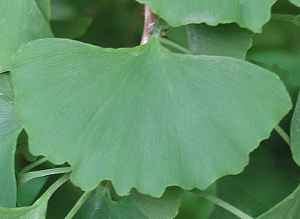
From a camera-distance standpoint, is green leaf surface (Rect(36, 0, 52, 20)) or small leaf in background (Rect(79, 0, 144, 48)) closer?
green leaf surface (Rect(36, 0, 52, 20))

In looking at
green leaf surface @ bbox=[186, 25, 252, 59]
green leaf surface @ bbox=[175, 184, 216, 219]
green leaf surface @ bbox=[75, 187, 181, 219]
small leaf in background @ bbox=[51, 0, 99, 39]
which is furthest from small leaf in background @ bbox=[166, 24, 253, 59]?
green leaf surface @ bbox=[175, 184, 216, 219]

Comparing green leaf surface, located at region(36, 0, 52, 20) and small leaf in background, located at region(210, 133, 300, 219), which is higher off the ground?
green leaf surface, located at region(36, 0, 52, 20)

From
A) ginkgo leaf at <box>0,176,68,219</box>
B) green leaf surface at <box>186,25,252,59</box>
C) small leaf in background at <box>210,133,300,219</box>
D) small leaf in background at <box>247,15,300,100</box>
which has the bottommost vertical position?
small leaf in background at <box>210,133,300,219</box>

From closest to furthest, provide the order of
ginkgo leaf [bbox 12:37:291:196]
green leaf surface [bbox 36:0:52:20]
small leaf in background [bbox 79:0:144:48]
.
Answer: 1. ginkgo leaf [bbox 12:37:291:196]
2. green leaf surface [bbox 36:0:52:20]
3. small leaf in background [bbox 79:0:144:48]

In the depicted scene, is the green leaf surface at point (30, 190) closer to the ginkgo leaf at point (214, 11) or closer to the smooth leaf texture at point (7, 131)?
the smooth leaf texture at point (7, 131)

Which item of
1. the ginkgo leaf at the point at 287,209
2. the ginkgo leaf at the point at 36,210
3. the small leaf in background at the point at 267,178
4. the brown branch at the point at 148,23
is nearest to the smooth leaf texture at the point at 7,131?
the ginkgo leaf at the point at 36,210

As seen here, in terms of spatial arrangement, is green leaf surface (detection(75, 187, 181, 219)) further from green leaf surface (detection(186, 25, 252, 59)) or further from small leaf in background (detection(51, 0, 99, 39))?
small leaf in background (detection(51, 0, 99, 39))

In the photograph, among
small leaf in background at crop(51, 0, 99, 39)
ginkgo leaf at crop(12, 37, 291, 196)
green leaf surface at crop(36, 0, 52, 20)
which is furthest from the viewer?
small leaf in background at crop(51, 0, 99, 39)

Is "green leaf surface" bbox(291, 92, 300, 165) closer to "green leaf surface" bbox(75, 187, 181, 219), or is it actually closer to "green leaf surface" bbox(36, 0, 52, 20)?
"green leaf surface" bbox(75, 187, 181, 219)

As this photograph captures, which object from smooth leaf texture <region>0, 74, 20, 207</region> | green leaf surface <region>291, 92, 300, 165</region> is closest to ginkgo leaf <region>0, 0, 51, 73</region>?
smooth leaf texture <region>0, 74, 20, 207</region>
